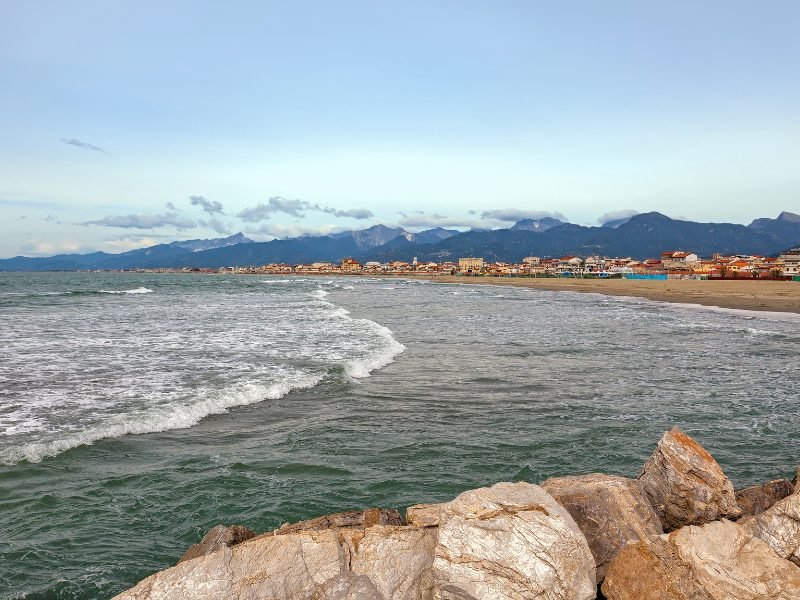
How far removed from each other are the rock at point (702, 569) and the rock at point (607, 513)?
49cm

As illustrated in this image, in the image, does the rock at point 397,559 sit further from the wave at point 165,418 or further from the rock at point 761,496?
the wave at point 165,418

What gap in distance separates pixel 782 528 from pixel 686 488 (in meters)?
0.96

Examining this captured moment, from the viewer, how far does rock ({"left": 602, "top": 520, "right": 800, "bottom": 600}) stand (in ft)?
15.6

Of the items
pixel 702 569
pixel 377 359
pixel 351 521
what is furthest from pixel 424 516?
pixel 377 359

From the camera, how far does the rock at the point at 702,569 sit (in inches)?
187

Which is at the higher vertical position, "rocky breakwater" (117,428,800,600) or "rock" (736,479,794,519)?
"rocky breakwater" (117,428,800,600)

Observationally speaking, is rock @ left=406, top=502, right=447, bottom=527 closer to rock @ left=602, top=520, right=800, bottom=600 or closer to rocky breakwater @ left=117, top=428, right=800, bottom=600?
rocky breakwater @ left=117, top=428, right=800, bottom=600

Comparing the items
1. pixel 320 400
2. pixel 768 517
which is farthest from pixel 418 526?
pixel 320 400

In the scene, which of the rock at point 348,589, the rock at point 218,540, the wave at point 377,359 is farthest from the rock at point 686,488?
the wave at point 377,359

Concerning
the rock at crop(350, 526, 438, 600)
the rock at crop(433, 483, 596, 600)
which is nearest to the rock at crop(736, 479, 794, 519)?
the rock at crop(433, 483, 596, 600)

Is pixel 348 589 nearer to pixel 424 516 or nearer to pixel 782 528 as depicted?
pixel 424 516

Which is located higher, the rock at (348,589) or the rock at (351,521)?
the rock at (351,521)

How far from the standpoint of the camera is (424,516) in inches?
236

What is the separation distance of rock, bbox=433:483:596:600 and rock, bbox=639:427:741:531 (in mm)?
2089
